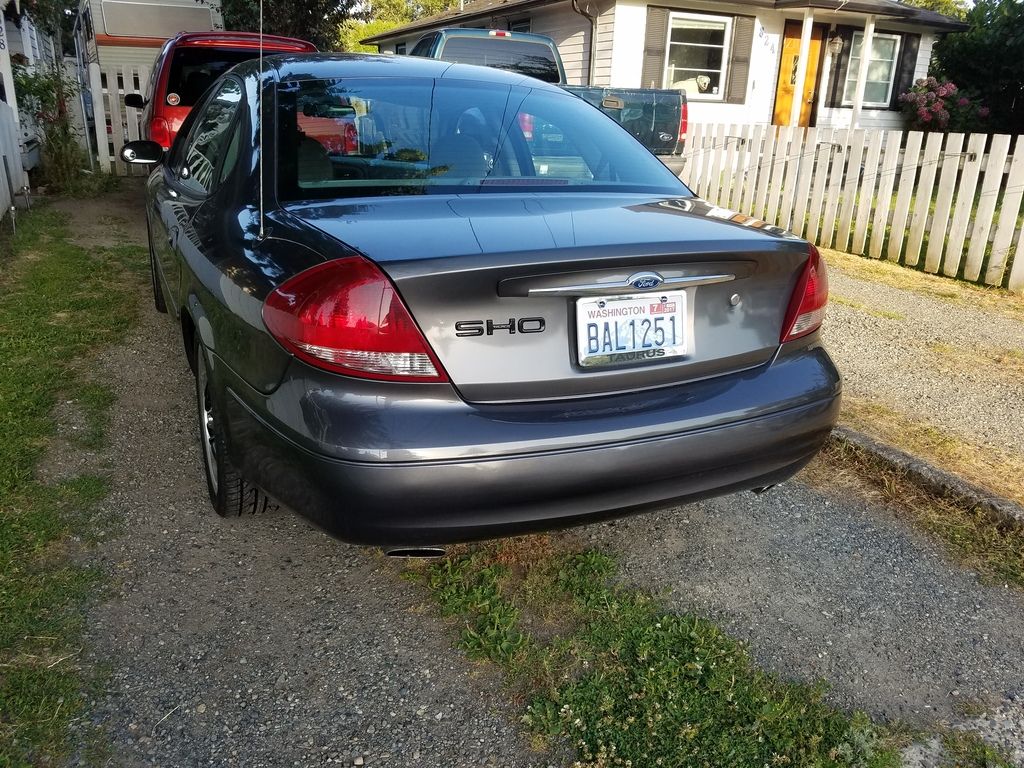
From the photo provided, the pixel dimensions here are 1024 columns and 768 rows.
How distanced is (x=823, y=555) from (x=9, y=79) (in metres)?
10.8

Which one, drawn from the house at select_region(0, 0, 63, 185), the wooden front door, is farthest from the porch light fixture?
the house at select_region(0, 0, 63, 185)

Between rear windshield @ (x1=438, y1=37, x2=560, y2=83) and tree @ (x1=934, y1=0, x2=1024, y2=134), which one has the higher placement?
tree @ (x1=934, y1=0, x2=1024, y2=134)

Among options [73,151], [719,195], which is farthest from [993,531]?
[73,151]

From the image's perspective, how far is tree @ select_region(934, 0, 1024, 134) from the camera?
18312mm

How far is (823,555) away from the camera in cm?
304

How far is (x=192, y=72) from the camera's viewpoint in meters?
8.80

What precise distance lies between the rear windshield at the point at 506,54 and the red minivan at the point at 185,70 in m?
2.11

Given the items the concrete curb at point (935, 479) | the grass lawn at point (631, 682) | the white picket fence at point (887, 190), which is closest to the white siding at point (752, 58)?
the white picket fence at point (887, 190)

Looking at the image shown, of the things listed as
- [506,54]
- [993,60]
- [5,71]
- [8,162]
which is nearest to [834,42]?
[993,60]

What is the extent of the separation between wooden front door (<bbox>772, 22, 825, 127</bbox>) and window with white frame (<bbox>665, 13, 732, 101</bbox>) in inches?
55.2

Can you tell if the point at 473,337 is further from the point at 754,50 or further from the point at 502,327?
the point at 754,50

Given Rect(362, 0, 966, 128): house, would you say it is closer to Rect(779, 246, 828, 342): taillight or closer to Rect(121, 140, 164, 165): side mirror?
Rect(121, 140, 164, 165): side mirror

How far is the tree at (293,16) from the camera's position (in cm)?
1467

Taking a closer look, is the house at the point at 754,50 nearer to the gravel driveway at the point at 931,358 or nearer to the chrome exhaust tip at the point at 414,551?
the gravel driveway at the point at 931,358
